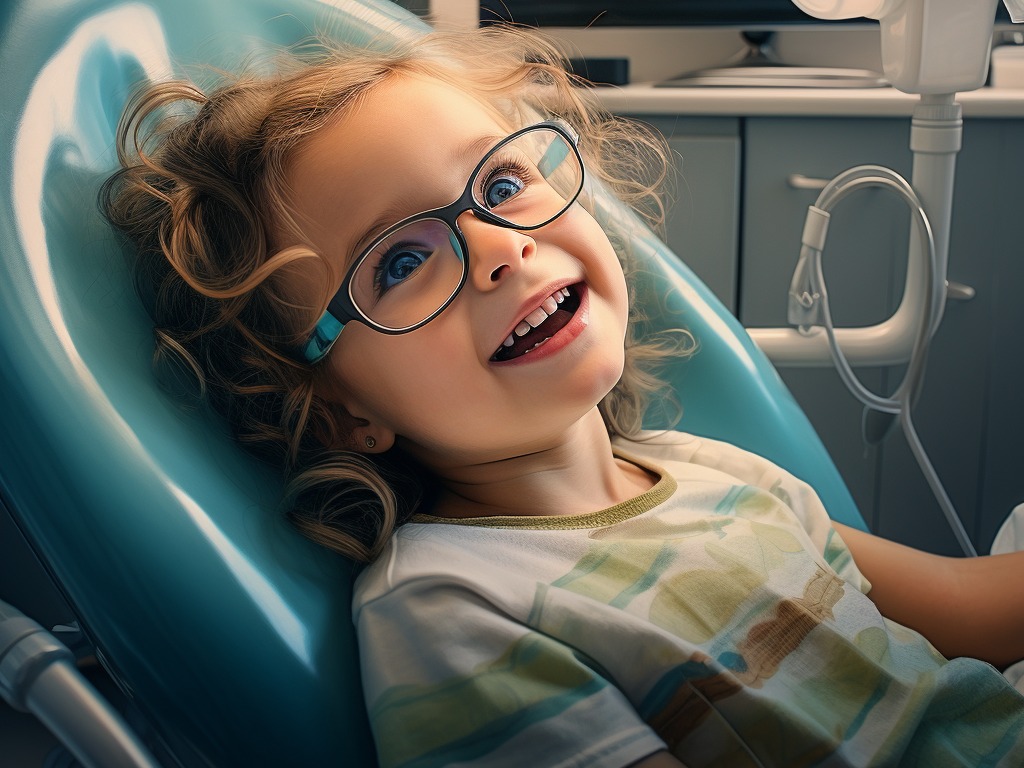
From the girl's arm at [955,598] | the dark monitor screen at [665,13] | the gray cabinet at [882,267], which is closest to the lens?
the girl's arm at [955,598]

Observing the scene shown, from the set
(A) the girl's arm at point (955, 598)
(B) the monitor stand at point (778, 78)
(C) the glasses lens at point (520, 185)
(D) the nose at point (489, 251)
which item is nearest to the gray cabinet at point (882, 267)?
(B) the monitor stand at point (778, 78)

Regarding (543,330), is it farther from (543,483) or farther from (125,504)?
(125,504)

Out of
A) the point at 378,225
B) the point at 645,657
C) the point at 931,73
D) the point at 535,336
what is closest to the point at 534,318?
the point at 535,336

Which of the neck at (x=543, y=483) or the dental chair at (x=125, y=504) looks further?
the neck at (x=543, y=483)

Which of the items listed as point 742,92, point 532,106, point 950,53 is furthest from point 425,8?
point 950,53

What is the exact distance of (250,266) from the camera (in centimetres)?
71

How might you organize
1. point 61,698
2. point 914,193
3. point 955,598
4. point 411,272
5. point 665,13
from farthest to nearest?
point 665,13
point 914,193
point 955,598
point 411,272
point 61,698

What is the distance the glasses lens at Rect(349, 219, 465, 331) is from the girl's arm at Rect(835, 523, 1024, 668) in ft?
1.39

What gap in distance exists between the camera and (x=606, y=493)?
797 mm

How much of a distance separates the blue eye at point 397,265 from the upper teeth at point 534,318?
0.25 feet

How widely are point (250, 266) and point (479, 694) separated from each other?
0.32 metres

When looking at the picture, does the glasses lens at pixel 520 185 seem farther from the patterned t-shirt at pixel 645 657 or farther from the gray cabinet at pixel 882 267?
the gray cabinet at pixel 882 267

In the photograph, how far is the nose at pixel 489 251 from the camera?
67 cm

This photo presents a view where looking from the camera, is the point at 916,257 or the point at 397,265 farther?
the point at 916,257
